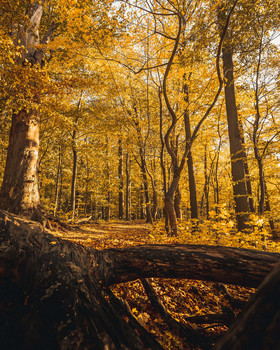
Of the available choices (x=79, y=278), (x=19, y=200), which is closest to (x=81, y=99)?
(x=19, y=200)

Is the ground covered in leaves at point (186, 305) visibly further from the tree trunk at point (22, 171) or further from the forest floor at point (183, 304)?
the tree trunk at point (22, 171)

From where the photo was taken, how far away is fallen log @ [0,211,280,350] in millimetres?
1225

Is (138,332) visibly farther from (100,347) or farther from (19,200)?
(19,200)

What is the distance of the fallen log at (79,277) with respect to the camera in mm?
1225

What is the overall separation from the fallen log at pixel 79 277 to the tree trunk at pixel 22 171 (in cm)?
373

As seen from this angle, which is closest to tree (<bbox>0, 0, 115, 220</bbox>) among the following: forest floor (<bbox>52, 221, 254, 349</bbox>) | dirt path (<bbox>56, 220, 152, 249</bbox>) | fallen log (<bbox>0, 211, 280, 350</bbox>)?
dirt path (<bbox>56, 220, 152, 249</bbox>)

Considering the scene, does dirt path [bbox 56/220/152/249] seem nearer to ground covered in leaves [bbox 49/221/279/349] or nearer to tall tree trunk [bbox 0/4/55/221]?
tall tree trunk [bbox 0/4/55/221]

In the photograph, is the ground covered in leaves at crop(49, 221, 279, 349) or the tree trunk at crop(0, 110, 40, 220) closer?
the ground covered in leaves at crop(49, 221, 279, 349)

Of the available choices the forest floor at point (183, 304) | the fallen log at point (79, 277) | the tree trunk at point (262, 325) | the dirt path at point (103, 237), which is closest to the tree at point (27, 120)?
the dirt path at point (103, 237)

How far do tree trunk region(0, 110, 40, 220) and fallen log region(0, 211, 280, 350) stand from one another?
12.2 ft

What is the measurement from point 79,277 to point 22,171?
501 centimetres

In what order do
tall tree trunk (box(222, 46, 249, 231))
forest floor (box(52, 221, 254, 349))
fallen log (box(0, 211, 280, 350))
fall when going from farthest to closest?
tall tree trunk (box(222, 46, 249, 231)) < forest floor (box(52, 221, 254, 349)) < fallen log (box(0, 211, 280, 350))

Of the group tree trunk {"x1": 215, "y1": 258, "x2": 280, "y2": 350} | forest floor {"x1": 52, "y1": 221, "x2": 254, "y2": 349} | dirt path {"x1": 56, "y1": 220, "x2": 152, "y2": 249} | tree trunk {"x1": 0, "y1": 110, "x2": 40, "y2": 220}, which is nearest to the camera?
tree trunk {"x1": 215, "y1": 258, "x2": 280, "y2": 350}

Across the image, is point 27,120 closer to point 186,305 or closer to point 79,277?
point 79,277
